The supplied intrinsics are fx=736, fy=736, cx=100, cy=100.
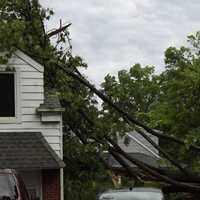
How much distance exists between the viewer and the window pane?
70.1 feet

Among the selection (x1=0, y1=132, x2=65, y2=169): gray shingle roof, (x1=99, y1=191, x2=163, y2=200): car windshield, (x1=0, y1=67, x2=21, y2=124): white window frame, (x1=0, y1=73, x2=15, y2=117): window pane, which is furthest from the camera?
(x1=0, y1=73, x2=15, y2=117): window pane

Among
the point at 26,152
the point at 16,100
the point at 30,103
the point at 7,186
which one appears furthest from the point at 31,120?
the point at 7,186

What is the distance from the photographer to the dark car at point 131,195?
47.5 ft

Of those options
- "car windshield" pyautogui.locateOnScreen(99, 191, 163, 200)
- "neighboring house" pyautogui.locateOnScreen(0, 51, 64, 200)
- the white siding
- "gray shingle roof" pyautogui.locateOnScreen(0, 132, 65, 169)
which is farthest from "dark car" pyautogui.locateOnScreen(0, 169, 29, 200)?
the white siding

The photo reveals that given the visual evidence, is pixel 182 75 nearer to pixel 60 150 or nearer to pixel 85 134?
pixel 85 134

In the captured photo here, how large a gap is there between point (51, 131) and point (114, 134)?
4.43 metres

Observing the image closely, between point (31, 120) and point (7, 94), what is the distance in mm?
1091

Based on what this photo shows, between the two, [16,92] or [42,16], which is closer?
[16,92]

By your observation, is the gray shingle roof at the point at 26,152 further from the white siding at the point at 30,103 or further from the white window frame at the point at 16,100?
the white window frame at the point at 16,100

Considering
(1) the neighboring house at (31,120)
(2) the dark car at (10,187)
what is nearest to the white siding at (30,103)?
(1) the neighboring house at (31,120)

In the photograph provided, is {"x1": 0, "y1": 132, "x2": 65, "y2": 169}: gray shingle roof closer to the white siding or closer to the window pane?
the white siding

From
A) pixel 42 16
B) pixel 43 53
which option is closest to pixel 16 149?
pixel 43 53

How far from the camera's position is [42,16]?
24.6 m

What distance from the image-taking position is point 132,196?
14.5 metres
